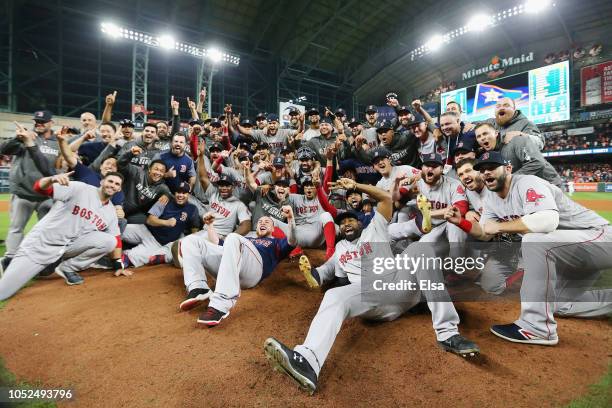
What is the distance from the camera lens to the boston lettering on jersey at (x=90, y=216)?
438 cm

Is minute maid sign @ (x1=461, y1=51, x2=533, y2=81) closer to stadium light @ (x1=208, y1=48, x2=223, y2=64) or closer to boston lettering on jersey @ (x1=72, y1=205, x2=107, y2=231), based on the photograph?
stadium light @ (x1=208, y1=48, x2=223, y2=64)

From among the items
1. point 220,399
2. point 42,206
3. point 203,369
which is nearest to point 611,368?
point 220,399

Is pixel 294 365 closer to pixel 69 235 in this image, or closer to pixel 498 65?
pixel 69 235

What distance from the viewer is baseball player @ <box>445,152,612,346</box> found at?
273 centimetres

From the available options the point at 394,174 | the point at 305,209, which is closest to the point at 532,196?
the point at 394,174

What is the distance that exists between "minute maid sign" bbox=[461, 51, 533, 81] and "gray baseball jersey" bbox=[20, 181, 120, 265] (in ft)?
97.4

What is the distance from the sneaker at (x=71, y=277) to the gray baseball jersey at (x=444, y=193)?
5167mm

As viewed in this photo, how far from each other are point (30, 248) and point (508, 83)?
90.7 ft

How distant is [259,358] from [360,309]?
1.03 metres

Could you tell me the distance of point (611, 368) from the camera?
243 cm

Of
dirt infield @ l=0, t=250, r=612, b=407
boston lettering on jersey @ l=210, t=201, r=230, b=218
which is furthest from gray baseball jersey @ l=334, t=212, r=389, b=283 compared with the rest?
boston lettering on jersey @ l=210, t=201, r=230, b=218

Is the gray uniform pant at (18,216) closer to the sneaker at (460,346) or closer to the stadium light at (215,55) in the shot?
the sneaker at (460,346)

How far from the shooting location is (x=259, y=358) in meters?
2.68

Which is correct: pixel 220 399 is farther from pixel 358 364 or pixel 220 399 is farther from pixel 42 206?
pixel 42 206
